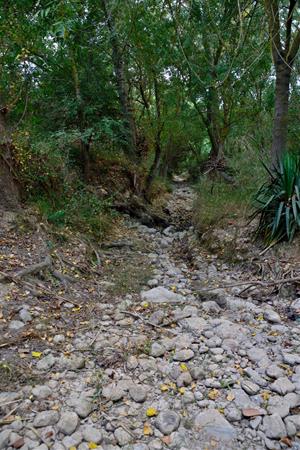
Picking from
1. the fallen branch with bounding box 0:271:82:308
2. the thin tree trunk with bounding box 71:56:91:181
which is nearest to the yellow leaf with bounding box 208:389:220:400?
the fallen branch with bounding box 0:271:82:308

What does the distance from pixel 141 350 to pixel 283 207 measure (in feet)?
8.10

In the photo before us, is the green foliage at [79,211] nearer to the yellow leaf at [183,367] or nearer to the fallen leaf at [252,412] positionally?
the yellow leaf at [183,367]

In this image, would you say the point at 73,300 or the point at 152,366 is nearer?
the point at 152,366

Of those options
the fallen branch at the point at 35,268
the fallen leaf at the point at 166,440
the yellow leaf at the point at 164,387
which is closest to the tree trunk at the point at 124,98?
the fallen branch at the point at 35,268

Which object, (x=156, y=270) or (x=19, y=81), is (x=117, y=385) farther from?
(x=19, y=81)

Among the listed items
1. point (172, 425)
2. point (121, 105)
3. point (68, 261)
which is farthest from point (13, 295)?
point (121, 105)

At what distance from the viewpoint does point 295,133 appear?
7.67 m

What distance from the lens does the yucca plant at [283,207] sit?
370cm

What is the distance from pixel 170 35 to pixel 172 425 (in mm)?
5925

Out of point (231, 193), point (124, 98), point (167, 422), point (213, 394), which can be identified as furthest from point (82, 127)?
point (167, 422)

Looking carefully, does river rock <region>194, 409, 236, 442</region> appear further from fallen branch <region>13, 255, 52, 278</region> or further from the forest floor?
fallen branch <region>13, 255, 52, 278</region>

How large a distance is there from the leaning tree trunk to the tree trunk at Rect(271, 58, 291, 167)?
342 centimetres

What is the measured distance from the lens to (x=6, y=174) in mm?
3775

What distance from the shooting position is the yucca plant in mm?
3703
